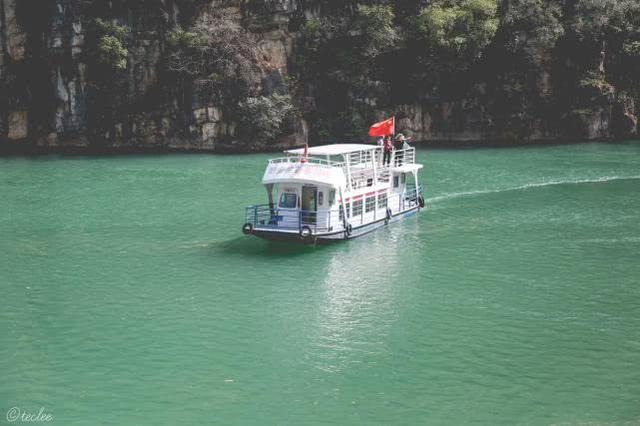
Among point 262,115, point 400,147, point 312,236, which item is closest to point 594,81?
point 262,115

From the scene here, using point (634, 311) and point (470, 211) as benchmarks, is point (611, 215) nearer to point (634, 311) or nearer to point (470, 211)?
point (470, 211)

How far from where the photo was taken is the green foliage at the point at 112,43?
84.1 metres

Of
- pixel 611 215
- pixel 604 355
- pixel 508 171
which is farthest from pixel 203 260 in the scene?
pixel 508 171

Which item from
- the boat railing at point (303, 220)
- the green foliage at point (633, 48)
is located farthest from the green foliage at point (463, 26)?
the boat railing at point (303, 220)

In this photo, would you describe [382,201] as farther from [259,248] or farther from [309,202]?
[259,248]

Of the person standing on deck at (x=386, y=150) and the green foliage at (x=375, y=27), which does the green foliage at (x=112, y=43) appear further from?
the person standing on deck at (x=386, y=150)

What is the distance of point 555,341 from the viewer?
27109 millimetres

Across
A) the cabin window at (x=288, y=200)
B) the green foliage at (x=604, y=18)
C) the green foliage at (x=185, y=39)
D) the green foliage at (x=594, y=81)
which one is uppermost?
the green foliage at (x=604, y=18)

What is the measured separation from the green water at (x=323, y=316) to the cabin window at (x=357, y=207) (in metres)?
1.47

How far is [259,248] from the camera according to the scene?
40062mm

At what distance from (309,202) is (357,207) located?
3.58 meters

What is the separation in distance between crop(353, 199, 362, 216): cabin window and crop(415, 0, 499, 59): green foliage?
47165 millimetres

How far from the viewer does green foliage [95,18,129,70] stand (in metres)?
84.1

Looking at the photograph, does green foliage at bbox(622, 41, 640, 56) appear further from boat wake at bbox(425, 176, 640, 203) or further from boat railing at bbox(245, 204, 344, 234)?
boat railing at bbox(245, 204, 344, 234)
